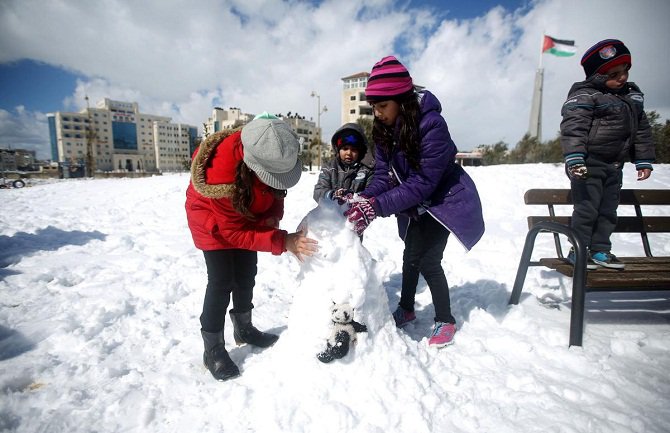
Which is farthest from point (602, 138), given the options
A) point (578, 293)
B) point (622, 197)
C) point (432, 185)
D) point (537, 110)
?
point (537, 110)

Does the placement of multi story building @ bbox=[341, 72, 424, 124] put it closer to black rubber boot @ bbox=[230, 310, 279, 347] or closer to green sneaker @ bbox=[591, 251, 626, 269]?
green sneaker @ bbox=[591, 251, 626, 269]

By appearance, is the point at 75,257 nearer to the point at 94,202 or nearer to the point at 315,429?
the point at 315,429

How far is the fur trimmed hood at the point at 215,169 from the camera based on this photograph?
175 centimetres

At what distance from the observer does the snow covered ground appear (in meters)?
1.61

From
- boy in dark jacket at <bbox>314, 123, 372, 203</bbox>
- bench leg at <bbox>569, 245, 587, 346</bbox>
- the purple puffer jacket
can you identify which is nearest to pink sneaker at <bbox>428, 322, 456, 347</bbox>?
the purple puffer jacket

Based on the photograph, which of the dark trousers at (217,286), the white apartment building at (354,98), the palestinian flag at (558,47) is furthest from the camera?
the white apartment building at (354,98)

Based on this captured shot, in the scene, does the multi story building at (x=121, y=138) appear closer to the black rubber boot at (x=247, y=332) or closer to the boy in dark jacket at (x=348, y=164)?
the boy in dark jacket at (x=348, y=164)

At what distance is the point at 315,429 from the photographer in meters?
1.52

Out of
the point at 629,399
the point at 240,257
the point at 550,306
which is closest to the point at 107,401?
the point at 240,257

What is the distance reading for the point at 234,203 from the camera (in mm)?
1771

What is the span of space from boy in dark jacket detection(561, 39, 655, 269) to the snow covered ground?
75cm

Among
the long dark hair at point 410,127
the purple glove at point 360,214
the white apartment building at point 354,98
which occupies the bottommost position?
the purple glove at point 360,214

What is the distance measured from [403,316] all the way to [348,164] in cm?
171

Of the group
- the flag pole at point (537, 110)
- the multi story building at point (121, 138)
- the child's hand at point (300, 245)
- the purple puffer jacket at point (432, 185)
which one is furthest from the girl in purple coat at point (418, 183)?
the multi story building at point (121, 138)
